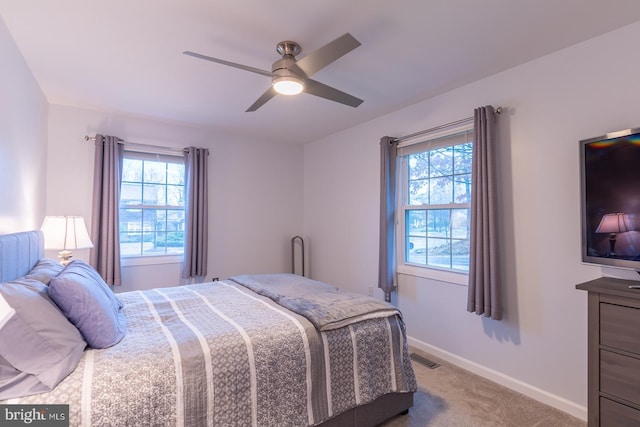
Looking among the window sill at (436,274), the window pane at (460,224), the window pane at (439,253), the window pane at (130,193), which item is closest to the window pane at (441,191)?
the window pane at (460,224)

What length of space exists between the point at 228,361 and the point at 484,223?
206cm

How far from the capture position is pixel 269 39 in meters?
2.05

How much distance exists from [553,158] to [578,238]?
0.57 meters

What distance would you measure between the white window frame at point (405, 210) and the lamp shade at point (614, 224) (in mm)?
1092

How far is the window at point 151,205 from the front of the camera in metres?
3.67

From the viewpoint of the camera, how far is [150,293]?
8.23 ft

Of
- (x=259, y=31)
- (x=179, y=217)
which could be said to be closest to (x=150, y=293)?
(x=179, y=217)

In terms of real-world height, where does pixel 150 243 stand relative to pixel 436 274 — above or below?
above

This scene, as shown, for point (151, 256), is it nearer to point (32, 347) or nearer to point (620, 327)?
point (32, 347)

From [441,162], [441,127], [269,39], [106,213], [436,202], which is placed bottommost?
[106,213]

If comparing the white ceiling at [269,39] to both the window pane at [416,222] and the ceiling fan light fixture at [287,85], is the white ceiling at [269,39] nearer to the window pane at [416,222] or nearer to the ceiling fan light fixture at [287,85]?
the ceiling fan light fixture at [287,85]

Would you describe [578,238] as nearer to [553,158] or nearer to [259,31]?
[553,158]

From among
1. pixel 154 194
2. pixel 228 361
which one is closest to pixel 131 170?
pixel 154 194

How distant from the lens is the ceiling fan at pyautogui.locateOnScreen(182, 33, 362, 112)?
1.73 m
